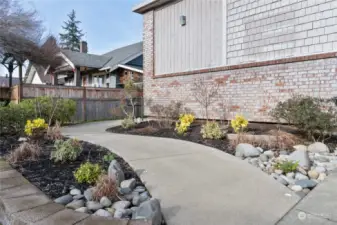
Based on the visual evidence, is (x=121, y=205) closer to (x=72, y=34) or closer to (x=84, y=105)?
(x=84, y=105)

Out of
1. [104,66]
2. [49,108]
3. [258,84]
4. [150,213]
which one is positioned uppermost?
[104,66]

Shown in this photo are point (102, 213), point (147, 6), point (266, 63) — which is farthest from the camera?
point (147, 6)

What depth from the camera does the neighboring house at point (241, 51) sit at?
548cm

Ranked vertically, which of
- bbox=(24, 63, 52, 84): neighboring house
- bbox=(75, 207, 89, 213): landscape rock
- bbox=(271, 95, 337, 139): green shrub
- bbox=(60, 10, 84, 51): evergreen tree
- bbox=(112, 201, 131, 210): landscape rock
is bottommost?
bbox=(112, 201, 131, 210): landscape rock

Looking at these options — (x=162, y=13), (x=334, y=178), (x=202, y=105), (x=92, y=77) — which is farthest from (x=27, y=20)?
(x=334, y=178)

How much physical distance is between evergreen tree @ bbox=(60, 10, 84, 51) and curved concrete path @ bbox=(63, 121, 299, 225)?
4007 cm

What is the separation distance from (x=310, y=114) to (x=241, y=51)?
113 inches

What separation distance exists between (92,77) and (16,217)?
18734mm

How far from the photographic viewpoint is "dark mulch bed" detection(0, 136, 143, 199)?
2869 mm

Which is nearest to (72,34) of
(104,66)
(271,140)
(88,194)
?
(104,66)

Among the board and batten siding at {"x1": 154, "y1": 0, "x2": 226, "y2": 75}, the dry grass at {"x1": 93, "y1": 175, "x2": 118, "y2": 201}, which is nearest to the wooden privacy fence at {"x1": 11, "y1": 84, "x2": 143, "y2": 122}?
the board and batten siding at {"x1": 154, "y1": 0, "x2": 226, "y2": 75}

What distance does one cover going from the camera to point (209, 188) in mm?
2891

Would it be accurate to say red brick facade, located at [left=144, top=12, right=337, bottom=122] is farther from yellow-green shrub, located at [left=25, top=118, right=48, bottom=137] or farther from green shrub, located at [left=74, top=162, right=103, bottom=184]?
green shrub, located at [left=74, top=162, right=103, bottom=184]

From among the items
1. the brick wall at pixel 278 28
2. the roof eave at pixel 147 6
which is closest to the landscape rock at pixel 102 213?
the brick wall at pixel 278 28
